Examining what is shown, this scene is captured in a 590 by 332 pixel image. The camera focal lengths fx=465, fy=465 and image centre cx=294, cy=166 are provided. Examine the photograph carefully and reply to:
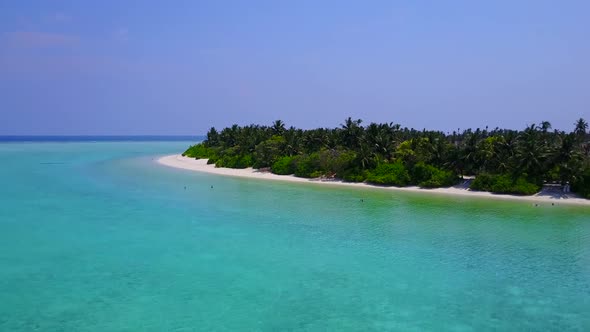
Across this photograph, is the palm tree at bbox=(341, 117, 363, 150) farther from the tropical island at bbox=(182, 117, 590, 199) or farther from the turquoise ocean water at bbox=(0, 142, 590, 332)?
the turquoise ocean water at bbox=(0, 142, 590, 332)

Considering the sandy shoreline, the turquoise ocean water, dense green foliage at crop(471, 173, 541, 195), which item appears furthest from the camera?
dense green foliage at crop(471, 173, 541, 195)

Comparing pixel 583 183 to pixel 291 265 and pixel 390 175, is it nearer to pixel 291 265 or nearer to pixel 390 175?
pixel 390 175

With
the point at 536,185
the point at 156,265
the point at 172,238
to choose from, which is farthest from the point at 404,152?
the point at 156,265

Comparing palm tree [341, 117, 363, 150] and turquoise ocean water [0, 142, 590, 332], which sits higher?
palm tree [341, 117, 363, 150]

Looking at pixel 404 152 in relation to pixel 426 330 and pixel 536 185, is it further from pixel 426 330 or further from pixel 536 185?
→ pixel 426 330

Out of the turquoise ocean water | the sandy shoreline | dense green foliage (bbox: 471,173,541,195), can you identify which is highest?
dense green foliage (bbox: 471,173,541,195)

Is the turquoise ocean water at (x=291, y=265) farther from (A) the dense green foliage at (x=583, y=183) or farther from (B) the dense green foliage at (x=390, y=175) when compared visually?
(B) the dense green foliage at (x=390, y=175)

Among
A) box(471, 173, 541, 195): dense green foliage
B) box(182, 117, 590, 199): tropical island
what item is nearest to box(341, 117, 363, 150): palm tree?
box(182, 117, 590, 199): tropical island

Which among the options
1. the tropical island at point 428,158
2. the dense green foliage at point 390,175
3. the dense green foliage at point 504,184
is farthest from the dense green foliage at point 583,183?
the dense green foliage at point 390,175
